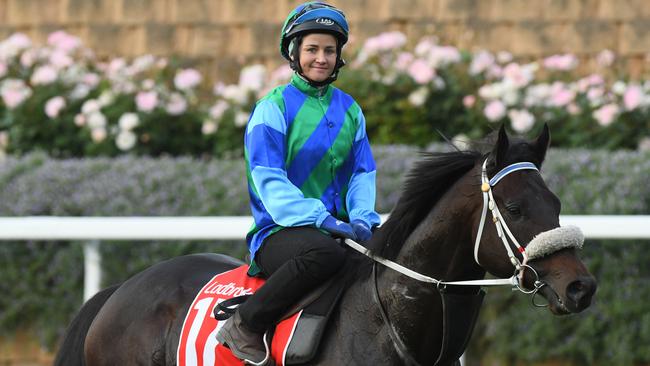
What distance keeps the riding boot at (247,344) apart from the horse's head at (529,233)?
0.86 metres

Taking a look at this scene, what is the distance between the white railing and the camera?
641 cm

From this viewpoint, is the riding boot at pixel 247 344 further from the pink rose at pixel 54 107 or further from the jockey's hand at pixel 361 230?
the pink rose at pixel 54 107

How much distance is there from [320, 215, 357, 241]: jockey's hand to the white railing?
2.16 m

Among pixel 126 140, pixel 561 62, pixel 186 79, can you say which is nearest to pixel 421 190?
pixel 561 62

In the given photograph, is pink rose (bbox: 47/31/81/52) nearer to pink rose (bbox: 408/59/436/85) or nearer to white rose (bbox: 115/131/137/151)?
white rose (bbox: 115/131/137/151)

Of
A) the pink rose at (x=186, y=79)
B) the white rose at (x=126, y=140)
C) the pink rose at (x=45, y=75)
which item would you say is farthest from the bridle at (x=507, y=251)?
the pink rose at (x=45, y=75)

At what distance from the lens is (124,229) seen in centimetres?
656

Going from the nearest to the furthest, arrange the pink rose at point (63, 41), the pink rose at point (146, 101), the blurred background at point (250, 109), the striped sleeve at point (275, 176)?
the striped sleeve at point (275, 176)
the blurred background at point (250, 109)
the pink rose at point (146, 101)
the pink rose at point (63, 41)

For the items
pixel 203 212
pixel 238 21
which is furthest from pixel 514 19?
pixel 203 212

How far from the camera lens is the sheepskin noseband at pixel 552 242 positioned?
3531 mm

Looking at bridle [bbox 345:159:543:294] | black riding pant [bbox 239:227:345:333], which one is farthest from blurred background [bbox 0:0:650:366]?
bridle [bbox 345:159:543:294]

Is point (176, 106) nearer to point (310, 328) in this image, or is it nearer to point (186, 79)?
point (186, 79)

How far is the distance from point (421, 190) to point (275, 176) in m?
0.54

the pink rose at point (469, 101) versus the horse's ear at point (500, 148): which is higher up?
the horse's ear at point (500, 148)
